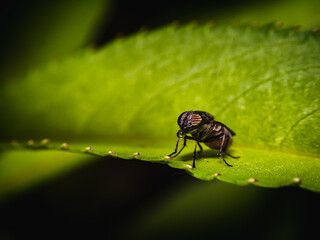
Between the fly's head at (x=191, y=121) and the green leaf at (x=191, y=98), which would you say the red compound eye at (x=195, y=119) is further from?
the green leaf at (x=191, y=98)

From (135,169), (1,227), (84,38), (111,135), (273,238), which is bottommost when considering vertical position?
(273,238)

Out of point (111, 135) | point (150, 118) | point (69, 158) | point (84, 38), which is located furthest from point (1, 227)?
point (84, 38)

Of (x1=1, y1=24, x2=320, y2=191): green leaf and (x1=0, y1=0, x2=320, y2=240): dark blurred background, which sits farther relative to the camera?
(x1=0, y1=0, x2=320, y2=240): dark blurred background

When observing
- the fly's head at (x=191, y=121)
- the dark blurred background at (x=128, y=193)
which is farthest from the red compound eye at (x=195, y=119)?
the dark blurred background at (x=128, y=193)

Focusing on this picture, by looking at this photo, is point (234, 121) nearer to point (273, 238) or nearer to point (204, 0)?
point (273, 238)

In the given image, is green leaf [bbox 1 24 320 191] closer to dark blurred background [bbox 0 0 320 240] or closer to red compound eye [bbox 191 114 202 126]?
red compound eye [bbox 191 114 202 126]

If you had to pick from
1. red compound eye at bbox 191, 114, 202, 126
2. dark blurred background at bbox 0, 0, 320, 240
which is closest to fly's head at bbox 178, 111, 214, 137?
red compound eye at bbox 191, 114, 202, 126
